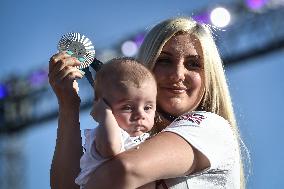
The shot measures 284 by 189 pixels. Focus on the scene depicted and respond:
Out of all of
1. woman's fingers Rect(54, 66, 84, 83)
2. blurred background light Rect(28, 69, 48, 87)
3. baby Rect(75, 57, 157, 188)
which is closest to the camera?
baby Rect(75, 57, 157, 188)

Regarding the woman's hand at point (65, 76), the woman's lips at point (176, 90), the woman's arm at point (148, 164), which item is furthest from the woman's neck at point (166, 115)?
the woman's arm at point (148, 164)

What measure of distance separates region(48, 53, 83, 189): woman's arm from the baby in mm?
347

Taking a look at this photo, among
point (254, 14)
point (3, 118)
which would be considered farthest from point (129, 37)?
point (3, 118)

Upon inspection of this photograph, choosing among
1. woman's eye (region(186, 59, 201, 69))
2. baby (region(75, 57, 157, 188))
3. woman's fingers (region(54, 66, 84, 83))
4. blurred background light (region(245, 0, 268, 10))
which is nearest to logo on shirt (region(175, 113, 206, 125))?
baby (region(75, 57, 157, 188))

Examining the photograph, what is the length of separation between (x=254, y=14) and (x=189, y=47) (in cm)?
1308

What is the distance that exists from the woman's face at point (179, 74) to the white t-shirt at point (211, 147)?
17 centimetres

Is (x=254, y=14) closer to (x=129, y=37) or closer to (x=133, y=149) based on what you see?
(x=129, y=37)

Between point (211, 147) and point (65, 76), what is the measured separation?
0.79 meters

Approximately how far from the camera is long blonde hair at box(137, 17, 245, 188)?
10.4ft

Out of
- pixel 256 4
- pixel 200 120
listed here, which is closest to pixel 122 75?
pixel 200 120

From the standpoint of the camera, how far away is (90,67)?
3271 millimetres

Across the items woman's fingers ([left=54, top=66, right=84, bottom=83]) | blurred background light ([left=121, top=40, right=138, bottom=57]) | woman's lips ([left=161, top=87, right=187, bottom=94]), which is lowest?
woman's lips ([left=161, top=87, right=187, bottom=94])

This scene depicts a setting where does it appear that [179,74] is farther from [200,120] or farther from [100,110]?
[100,110]

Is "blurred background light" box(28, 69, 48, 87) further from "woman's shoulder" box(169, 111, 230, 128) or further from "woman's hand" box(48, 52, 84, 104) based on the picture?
"woman's shoulder" box(169, 111, 230, 128)
